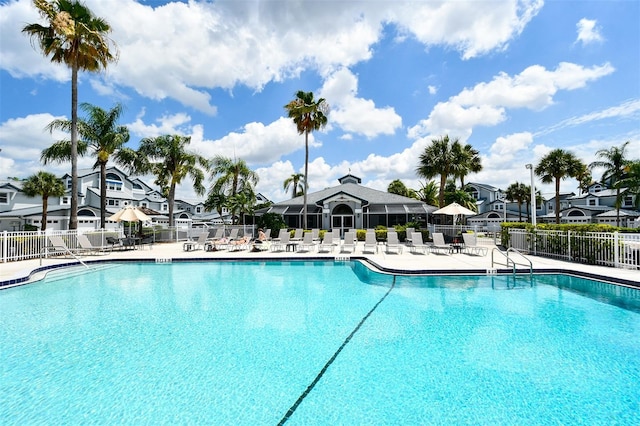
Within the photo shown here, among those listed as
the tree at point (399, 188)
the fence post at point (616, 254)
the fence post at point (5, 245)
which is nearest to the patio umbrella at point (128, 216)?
the fence post at point (5, 245)

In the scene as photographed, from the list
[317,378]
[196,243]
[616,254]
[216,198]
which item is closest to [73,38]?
[196,243]

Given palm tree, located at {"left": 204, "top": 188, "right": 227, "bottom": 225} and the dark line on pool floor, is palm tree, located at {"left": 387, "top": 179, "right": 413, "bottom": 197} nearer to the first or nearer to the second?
palm tree, located at {"left": 204, "top": 188, "right": 227, "bottom": 225}

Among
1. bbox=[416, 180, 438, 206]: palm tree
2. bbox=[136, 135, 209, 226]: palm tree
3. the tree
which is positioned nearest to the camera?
bbox=[136, 135, 209, 226]: palm tree

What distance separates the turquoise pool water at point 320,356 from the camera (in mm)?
4168

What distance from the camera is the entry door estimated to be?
1307 inches

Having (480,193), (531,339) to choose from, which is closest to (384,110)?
(531,339)

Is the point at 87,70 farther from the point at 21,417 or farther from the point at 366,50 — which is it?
the point at 21,417

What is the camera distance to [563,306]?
343 inches

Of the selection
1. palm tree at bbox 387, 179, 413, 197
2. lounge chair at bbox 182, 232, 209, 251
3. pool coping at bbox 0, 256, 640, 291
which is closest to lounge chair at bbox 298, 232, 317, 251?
pool coping at bbox 0, 256, 640, 291

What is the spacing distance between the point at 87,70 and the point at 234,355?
845 inches

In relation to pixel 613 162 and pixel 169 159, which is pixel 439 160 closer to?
pixel 169 159

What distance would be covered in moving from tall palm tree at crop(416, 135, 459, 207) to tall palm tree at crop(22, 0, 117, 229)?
2740 centimetres

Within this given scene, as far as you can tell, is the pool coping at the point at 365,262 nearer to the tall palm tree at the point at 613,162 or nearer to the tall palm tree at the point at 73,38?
the tall palm tree at the point at 73,38

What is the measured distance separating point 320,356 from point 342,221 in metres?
27.5
